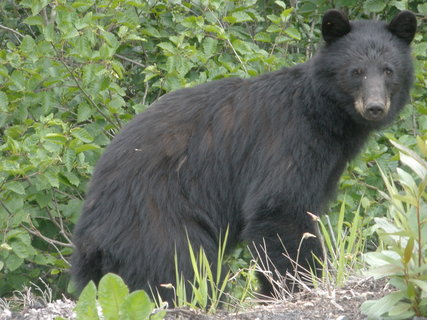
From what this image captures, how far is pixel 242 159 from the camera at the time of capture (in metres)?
5.35

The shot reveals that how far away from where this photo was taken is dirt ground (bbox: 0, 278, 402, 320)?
3113 mm

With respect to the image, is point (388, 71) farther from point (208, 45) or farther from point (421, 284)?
point (421, 284)

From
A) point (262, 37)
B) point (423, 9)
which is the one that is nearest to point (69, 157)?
point (262, 37)

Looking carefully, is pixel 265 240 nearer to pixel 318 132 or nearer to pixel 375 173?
pixel 318 132

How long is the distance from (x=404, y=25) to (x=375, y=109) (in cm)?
78

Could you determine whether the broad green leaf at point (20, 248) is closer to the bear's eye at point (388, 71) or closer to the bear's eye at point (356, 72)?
the bear's eye at point (356, 72)

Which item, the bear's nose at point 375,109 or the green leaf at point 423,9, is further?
the green leaf at point 423,9

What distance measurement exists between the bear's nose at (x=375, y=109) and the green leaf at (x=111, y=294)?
9.22 feet

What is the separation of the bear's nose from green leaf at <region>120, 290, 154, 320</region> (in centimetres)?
280

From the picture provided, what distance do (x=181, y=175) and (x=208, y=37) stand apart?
214cm

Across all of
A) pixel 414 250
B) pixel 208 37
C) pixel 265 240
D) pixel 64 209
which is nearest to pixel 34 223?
pixel 64 209

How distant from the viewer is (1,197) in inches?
249

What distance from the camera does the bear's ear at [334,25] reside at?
5.38 m

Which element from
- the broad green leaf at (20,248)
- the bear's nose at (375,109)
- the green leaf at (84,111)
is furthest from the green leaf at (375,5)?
the broad green leaf at (20,248)
